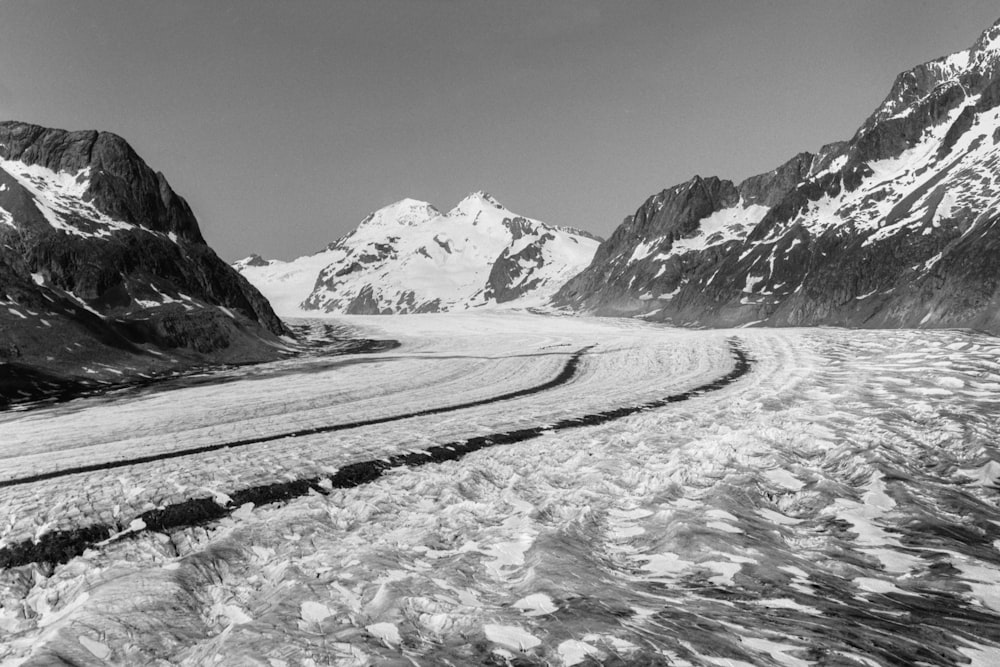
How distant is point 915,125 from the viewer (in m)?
150

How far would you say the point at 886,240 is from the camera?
337 feet

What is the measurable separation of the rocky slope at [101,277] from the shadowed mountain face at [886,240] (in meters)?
81.7

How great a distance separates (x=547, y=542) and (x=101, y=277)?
4805 centimetres

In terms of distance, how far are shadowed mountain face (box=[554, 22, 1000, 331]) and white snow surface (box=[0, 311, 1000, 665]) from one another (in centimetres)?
7296

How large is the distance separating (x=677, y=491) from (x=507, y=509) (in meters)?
2.91

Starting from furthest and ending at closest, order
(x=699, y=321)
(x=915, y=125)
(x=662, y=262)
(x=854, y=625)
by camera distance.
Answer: (x=662, y=262) → (x=915, y=125) → (x=699, y=321) → (x=854, y=625)

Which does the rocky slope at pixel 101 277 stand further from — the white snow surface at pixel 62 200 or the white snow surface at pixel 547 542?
the white snow surface at pixel 547 542

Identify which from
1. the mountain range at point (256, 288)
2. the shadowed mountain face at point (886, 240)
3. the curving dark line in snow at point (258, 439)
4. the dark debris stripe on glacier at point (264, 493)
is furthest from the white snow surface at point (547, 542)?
the shadowed mountain face at point (886, 240)

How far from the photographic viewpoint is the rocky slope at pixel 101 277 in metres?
30.7

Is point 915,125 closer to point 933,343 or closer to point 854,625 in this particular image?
point 933,343

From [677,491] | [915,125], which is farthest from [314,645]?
[915,125]

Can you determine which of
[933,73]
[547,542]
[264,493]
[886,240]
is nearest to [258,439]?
[264,493]

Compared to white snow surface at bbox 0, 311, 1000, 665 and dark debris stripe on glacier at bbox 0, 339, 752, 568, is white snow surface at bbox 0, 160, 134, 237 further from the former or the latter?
dark debris stripe on glacier at bbox 0, 339, 752, 568

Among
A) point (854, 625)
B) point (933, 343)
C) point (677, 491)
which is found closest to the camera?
point (854, 625)
